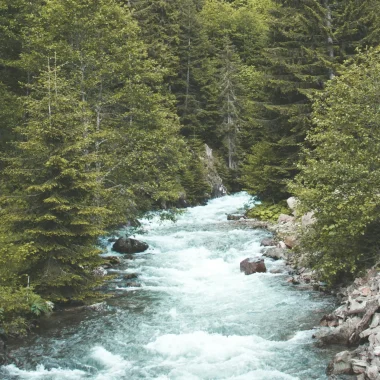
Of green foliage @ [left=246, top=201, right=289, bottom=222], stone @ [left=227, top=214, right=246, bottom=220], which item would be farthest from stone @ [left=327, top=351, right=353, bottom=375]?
stone @ [left=227, top=214, right=246, bottom=220]

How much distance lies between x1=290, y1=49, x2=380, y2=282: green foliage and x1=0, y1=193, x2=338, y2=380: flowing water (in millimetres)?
1682

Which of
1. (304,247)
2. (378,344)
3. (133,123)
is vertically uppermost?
(133,123)

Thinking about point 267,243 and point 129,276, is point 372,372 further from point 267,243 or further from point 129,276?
point 267,243

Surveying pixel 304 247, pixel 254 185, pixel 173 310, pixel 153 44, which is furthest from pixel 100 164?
pixel 153 44

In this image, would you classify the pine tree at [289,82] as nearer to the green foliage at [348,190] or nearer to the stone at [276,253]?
the stone at [276,253]

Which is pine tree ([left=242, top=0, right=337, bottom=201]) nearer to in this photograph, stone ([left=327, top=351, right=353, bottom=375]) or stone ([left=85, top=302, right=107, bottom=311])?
stone ([left=85, top=302, right=107, bottom=311])

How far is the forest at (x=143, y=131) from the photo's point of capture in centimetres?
1234

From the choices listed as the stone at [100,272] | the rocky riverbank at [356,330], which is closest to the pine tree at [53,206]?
the stone at [100,272]

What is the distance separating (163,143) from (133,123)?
7.90 ft

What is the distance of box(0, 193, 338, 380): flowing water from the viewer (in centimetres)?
949

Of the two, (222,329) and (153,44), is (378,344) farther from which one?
(153,44)

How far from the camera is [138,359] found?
1012cm

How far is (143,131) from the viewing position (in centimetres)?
2062

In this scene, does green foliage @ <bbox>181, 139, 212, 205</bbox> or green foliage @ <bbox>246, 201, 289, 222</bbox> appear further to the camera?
green foliage @ <bbox>181, 139, 212, 205</bbox>
